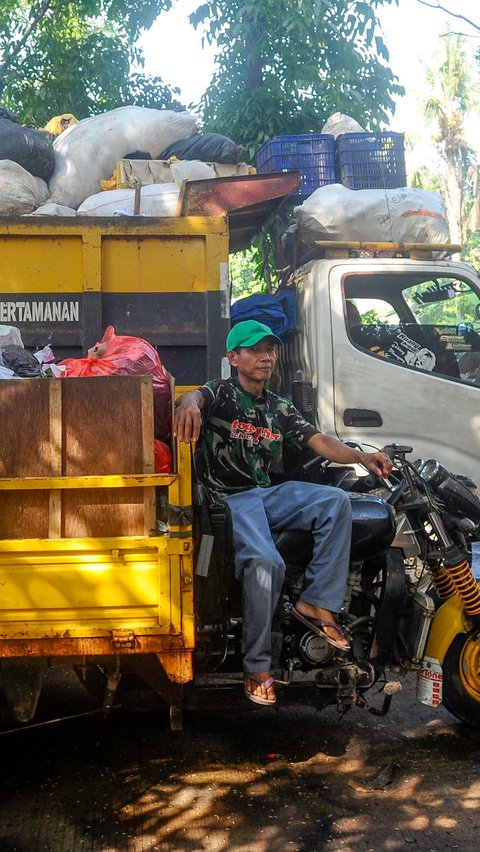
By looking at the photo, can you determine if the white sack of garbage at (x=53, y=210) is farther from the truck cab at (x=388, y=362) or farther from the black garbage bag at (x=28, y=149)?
the truck cab at (x=388, y=362)

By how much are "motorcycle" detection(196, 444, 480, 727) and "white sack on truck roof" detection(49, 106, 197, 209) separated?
2.91m

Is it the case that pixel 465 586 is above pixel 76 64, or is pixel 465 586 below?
below

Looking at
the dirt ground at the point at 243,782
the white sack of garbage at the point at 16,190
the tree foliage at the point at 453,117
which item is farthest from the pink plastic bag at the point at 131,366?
the tree foliage at the point at 453,117

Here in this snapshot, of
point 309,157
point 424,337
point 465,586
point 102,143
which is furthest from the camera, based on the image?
point 309,157

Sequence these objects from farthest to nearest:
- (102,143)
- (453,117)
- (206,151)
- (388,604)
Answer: (453,117) → (206,151) → (102,143) → (388,604)

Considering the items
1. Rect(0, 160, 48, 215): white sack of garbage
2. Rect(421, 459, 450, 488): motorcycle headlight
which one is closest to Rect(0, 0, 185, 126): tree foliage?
Rect(0, 160, 48, 215): white sack of garbage

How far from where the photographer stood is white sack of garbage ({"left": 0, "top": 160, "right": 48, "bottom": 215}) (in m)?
5.28

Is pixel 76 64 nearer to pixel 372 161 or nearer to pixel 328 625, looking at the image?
pixel 372 161

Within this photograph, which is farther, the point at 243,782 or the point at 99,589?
the point at 243,782

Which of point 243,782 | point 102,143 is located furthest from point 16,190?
point 243,782

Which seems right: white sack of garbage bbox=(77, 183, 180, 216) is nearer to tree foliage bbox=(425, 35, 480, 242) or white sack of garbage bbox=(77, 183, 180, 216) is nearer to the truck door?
the truck door

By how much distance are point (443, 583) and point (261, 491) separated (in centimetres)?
86


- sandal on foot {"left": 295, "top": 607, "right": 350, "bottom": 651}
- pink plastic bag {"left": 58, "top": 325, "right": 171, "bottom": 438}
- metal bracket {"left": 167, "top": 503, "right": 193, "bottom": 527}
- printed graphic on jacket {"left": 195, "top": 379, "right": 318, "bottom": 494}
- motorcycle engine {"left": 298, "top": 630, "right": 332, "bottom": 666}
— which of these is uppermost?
pink plastic bag {"left": 58, "top": 325, "right": 171, "bottom": 438}

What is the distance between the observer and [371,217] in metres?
5.56
